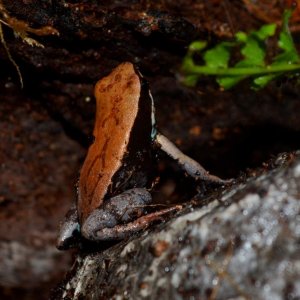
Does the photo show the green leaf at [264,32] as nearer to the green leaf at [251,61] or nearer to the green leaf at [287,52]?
the green leaf at [251,61]

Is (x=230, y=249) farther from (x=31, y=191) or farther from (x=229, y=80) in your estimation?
(x=31, y=191)

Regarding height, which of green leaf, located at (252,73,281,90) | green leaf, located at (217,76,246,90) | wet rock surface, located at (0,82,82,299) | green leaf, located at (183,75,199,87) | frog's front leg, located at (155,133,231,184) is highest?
green leaf, located at (252,73,281,90)

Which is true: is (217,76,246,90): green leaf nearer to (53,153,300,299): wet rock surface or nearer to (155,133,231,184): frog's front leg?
(155,133,231,184): frog's front leg

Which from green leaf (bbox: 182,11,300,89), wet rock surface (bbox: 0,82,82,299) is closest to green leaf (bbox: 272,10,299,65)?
green leaf (bbox: 182,11,300,89)

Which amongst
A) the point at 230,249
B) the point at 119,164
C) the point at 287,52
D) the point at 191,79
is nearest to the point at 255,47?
the point at 287,52

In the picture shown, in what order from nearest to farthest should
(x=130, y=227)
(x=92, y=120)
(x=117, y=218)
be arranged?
1. (x=130, y=227)
2. (x=117, y=218)
3. (x=92, y=120)

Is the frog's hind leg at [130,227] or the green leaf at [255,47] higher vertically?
the green leaf at [255,47]

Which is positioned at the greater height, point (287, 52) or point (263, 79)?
point (287, 52)

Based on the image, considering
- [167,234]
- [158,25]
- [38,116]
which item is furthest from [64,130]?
[167,234]

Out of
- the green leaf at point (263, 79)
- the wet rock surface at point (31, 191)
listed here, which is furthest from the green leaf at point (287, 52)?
the wet rock surface at point (31, 191)
